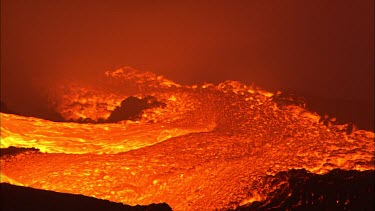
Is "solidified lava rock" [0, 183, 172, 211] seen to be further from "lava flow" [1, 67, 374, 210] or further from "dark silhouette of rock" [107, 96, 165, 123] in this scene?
"dark silhouette of rock" [107, 96, 165, 123]

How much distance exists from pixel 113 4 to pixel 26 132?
102cm

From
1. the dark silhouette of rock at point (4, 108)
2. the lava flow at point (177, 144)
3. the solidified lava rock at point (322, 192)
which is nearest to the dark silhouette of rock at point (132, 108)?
the lava flow at point (177, 144)

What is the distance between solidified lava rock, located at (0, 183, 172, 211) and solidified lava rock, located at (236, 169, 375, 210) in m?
0.75

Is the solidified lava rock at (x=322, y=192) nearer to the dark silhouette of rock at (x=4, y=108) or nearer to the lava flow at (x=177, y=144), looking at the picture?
the lava flow at (x=177, y=144)

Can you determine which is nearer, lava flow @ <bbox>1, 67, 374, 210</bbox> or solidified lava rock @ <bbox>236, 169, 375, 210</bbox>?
lava flow @ <bbox>1, 67, 374, 210</bbox>

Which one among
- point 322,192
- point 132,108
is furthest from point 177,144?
point 322,192

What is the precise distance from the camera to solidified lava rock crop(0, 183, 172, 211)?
134 centimetres

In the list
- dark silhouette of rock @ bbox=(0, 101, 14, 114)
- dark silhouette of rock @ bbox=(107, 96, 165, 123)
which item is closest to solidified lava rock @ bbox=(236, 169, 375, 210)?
dark silhouette of rock @ bbox=(107, 96, 165, 123)

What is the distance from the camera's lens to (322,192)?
1985mm

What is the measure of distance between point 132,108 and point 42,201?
2.59 ft

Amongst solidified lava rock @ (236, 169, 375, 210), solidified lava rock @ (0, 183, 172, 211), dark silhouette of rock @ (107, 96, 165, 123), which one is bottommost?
solidified lava rock @ (236, 169, 375, 210)

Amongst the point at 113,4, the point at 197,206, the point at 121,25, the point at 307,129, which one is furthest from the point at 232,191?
the point at 113,4

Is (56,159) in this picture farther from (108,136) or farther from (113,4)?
(113,4)

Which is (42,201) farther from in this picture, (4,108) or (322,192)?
(322,192)
